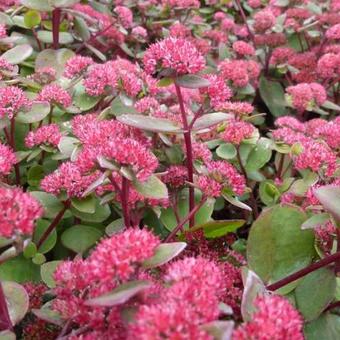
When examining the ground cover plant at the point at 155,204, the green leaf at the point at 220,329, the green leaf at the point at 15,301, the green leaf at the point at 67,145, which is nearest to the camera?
the green leaf at the point at 220,329

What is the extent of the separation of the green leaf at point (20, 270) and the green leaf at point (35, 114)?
Answer: 31 centimetres

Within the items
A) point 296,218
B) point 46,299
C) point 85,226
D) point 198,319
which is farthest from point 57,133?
point 198,319

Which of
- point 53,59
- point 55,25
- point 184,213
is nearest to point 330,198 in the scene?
point 184,213

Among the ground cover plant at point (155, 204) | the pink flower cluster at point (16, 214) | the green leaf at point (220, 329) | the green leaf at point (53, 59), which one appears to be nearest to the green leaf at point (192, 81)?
the ground cover plant at point (155, 204)

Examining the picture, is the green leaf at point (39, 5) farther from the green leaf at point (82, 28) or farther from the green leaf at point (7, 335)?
the green leaf at point (7, 335)

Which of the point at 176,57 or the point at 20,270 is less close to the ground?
the point at 176,57

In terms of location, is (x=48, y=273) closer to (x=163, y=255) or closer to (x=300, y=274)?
(x=163, y=255)

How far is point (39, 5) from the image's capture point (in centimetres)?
170

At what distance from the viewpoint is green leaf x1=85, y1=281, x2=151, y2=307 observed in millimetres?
642

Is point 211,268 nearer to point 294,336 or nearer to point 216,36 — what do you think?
point 294,336

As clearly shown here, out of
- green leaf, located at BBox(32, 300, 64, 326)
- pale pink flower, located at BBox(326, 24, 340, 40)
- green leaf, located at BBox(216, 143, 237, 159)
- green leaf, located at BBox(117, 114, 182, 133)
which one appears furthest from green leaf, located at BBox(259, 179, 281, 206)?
pale pink flower, located at BBox(326, 24, 340, 40)

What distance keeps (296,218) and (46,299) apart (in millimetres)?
483

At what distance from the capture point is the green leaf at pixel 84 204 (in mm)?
1062

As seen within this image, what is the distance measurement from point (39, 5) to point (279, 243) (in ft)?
3.58
